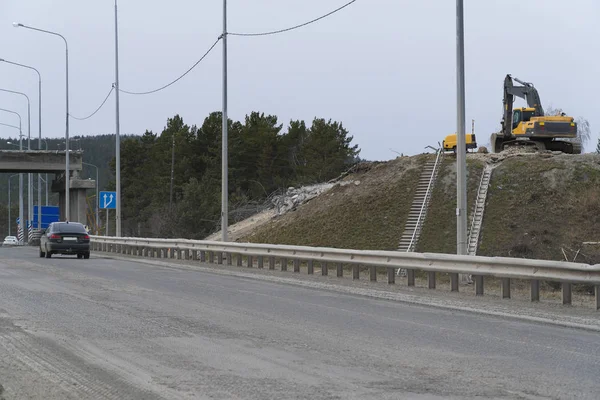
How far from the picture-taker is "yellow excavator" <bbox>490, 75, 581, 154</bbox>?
4447cm

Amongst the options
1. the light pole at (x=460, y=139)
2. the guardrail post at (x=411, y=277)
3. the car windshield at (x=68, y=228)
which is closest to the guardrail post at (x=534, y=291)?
the guardrail post at (x=411, y=277)

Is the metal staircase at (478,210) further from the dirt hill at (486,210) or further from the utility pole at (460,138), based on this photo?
the utility pole at (460,138)

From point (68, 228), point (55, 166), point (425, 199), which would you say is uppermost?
point (55, 166)

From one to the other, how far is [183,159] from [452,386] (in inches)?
3065

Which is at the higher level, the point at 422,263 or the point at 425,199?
the point at 425,199

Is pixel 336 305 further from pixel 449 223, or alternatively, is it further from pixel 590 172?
pixel 590 172

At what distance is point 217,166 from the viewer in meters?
83.1

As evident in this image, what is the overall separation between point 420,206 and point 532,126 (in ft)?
21.7

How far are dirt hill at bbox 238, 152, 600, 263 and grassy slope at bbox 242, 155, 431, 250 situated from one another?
0.05 m

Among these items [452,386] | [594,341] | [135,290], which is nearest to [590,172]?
[135,290]

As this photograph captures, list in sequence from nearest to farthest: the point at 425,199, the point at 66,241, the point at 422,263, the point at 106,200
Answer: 1. the point at 422,263
2. the point at 66,241
3. the point at 425,199
4. the point at 106,200

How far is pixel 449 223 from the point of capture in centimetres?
4309

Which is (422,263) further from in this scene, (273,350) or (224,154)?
(224,154)

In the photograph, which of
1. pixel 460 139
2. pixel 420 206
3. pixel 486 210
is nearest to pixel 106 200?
pixel 420 206
